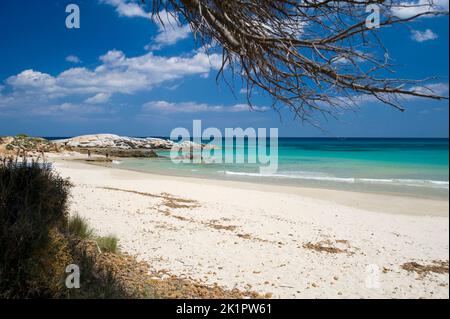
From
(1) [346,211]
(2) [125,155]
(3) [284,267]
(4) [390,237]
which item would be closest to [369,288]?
(3) [284,267]

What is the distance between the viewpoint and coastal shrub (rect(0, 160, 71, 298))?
139 inches

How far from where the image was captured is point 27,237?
3697 millimetres

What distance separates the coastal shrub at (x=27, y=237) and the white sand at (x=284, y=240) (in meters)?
1.98

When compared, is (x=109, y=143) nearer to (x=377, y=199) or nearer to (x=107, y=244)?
(x=377, y=199)

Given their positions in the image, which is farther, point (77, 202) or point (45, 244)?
point (77, 202)

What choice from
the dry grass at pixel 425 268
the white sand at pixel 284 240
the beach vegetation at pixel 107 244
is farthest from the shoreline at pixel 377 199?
the beach vegetation at pixel 107 244

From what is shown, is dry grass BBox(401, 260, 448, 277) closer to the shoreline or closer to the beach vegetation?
the beach vegetation

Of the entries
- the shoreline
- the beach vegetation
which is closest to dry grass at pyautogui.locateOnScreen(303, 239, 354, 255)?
the beach vegetation

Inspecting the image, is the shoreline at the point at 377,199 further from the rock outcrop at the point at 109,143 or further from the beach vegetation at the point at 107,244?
the rock outcrop at the point at 109,143

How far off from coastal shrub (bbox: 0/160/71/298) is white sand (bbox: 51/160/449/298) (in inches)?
78.0

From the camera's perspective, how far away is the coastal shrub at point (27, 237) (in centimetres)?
352

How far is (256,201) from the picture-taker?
45.3 feet
